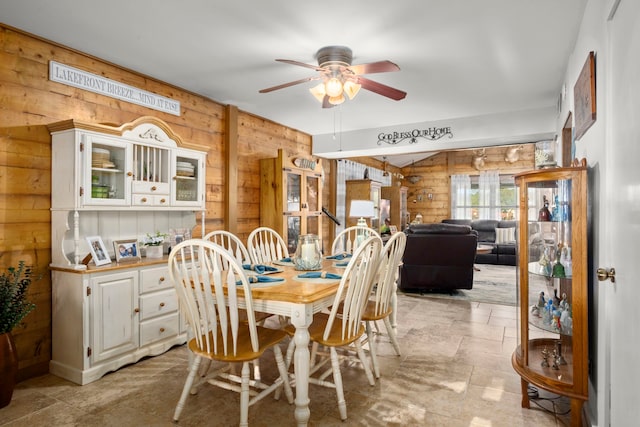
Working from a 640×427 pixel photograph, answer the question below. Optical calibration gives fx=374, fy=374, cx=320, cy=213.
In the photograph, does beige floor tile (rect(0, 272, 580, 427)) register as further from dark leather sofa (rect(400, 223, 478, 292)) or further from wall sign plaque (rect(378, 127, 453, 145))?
wall sign plaque (rect(378, 127, 453, 145))

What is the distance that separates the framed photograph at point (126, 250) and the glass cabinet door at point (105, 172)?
0.35 m

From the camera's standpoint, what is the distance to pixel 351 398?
2.25 metres

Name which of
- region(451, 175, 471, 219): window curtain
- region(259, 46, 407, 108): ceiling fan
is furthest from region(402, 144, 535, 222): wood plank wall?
region(259, 46, 407, 108): ceiling fan

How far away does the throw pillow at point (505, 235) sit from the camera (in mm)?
8219

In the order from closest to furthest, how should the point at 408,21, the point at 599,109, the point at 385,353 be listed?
1. the point at 599,109
2. the point at 408,21
3. the point at 385,353

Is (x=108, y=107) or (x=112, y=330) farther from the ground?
(x=108, y=107)

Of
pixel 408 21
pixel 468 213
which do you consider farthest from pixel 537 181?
pixel 468 213

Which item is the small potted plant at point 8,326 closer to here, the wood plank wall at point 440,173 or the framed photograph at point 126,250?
the framed photograph at point 126,250

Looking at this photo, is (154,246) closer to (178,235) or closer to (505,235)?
(178,235)

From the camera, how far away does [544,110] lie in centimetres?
430

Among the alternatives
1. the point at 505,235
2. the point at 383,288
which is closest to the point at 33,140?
the point at 383,288

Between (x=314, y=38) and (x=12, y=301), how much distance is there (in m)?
2.57

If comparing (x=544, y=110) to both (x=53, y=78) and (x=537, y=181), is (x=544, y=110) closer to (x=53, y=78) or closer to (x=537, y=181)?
(x=537, y=181)

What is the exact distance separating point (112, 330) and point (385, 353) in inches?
79.4
